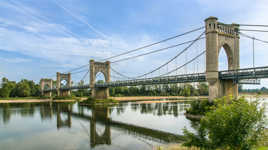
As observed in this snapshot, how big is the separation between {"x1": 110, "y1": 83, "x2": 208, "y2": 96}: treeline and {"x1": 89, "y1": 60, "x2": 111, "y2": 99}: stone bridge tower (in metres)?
31.4

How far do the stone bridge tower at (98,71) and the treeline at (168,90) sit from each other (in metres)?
31.4

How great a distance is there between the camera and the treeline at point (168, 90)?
94.0m

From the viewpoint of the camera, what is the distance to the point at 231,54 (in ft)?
95.3

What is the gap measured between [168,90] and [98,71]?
44092mm

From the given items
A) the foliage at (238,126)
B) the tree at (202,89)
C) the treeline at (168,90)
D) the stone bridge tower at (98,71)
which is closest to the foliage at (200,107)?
the foliage at (238,126)

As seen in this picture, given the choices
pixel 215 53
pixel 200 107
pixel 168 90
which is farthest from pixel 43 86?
pixel 215 53

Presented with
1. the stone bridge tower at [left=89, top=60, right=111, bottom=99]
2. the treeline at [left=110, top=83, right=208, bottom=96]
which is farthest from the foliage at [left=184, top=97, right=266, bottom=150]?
the treeline at [left=110, top=83, right=208, bottom=96]

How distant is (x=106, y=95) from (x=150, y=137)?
43.2 metres

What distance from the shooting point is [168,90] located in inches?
3821

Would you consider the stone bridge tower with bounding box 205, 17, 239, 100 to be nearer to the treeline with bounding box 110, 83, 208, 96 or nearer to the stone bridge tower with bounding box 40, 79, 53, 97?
the treeline with bounding box 110, 83, 208, 96

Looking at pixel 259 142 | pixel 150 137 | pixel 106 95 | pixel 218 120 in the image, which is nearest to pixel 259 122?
pixel 259 142

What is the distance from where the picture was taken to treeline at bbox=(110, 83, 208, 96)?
94.0 meters

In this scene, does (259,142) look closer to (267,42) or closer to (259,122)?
(259,122)

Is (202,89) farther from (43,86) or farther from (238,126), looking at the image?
(238,126)
